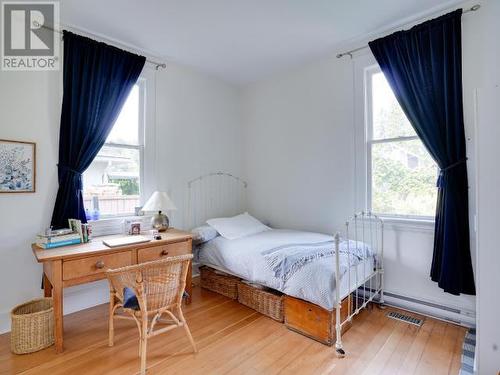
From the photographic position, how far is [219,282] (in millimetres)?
3041

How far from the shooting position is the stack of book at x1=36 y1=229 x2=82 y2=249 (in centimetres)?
220

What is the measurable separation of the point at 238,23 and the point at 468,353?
3.22 meters

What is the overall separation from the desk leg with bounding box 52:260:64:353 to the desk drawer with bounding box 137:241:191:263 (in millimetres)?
578

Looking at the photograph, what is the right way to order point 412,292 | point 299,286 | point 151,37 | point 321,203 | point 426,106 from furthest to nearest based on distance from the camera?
point 321,203 → point 151,37 → point 412,292 → point 426,106 → point 299,286

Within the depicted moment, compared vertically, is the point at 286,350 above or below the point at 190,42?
below

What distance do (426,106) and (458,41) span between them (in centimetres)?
55

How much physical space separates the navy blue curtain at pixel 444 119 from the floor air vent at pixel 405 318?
371 mm

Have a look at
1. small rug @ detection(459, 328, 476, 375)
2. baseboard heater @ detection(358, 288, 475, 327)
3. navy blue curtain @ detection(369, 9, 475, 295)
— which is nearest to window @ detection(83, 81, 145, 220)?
navy blue curtain @ detection(369, 9, 475, 295)

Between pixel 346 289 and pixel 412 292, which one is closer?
pixel 346 289

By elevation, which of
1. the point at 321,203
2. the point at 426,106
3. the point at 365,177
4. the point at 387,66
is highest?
the point at 387,66

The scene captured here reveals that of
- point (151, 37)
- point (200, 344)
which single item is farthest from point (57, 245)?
point (151, 37)

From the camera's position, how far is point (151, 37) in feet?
9.32

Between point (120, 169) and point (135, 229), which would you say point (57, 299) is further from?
point (120, 169)

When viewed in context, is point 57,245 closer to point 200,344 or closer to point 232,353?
point 200,344
